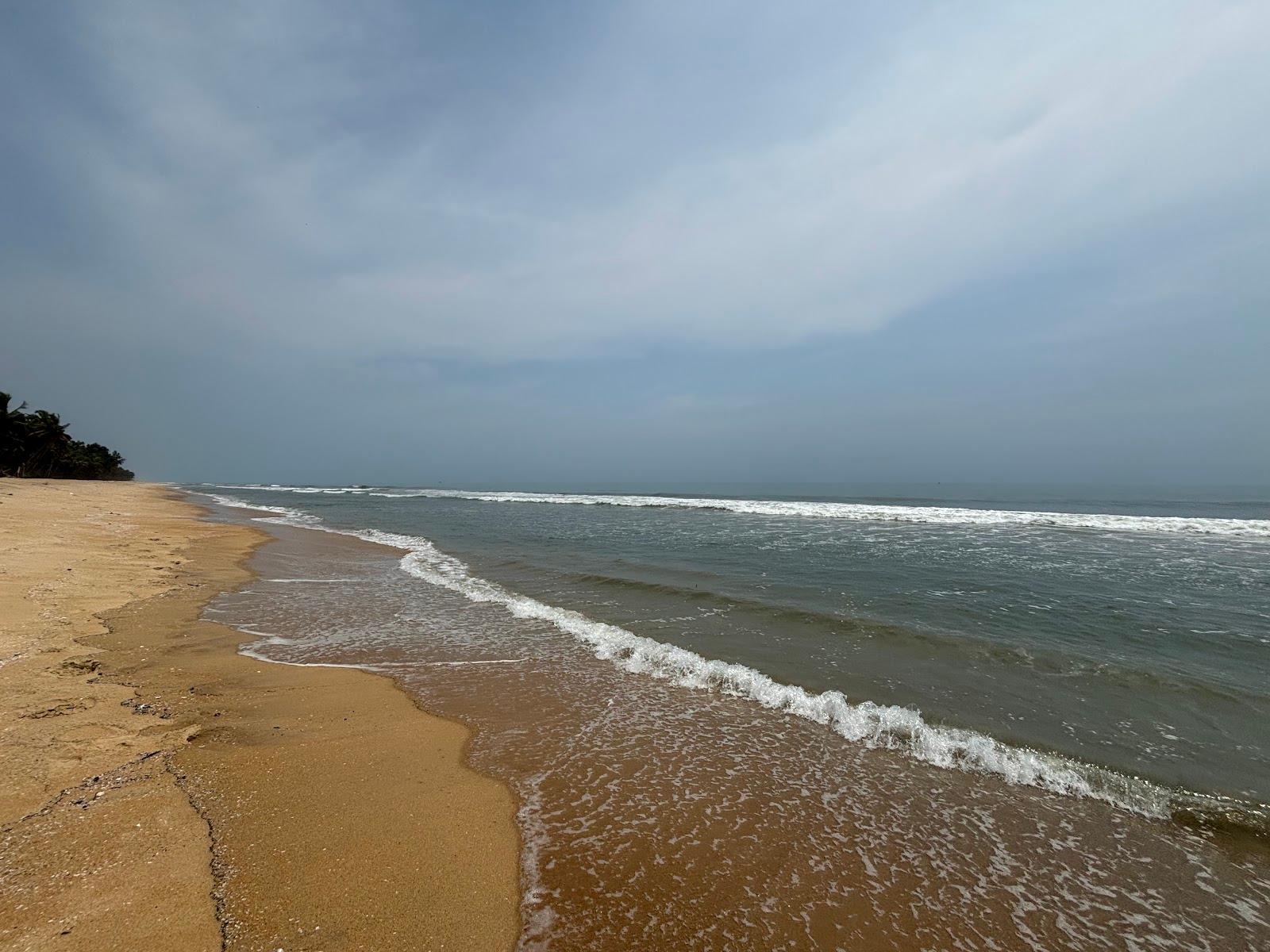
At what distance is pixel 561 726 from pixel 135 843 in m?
3.48

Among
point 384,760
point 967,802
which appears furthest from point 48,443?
point 967,802

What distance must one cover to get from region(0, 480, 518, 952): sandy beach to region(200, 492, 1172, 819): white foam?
3.39m

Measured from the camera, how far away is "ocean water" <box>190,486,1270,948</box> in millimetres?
3445

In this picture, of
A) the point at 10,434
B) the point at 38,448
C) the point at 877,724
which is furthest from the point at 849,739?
the point at 38,448

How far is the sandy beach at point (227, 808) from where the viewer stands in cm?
288

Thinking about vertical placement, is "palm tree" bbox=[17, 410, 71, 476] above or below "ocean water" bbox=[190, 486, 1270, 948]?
above

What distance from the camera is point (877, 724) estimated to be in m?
6.04

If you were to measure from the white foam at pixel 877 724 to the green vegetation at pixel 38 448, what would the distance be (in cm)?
8710

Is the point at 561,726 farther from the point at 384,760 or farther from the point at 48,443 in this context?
the point at 48,443

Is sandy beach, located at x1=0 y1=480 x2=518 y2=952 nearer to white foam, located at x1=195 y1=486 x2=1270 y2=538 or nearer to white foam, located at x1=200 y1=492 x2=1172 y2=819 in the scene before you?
white foam, located at x1=200 y1=492 x2=1172 y2=819

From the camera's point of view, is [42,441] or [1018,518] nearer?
[1018,518]

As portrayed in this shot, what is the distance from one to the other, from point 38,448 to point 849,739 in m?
100

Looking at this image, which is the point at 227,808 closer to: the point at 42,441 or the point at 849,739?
the point at 849,739

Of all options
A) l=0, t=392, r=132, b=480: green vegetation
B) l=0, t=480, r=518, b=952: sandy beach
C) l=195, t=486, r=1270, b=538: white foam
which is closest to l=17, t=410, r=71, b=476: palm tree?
l=0, t=392, r=132, b=480: green vegetation
